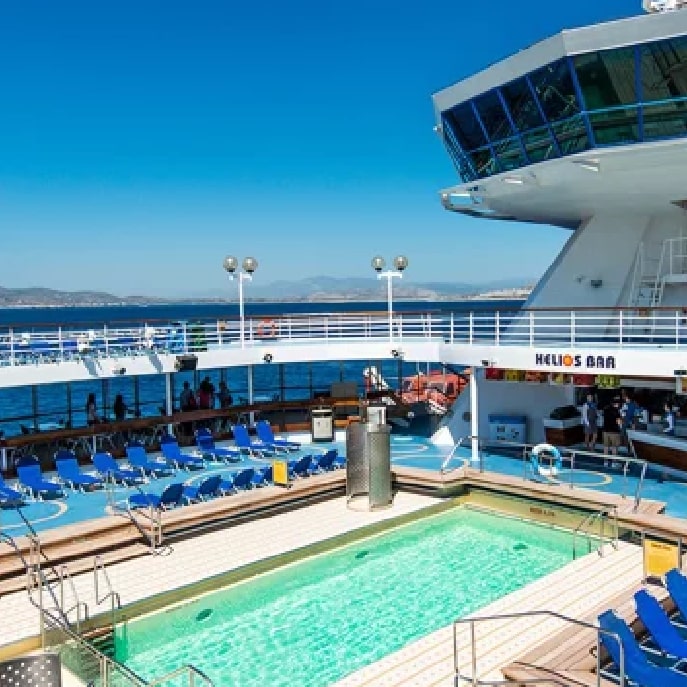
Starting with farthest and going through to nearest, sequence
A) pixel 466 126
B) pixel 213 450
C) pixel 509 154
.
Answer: pixel 466 126, pixel 213 450, pixel 509 154

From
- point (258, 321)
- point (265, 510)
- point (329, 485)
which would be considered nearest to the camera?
point (265, 510)

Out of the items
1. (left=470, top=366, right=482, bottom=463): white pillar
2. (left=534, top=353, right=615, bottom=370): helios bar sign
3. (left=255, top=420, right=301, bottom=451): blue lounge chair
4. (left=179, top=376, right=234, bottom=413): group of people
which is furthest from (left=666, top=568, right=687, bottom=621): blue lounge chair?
(left=179, top=376, right=234, bottom=413): group of people

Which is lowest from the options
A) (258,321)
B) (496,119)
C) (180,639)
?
(180,639)

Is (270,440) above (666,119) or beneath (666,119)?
beneath

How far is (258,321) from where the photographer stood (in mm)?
21062

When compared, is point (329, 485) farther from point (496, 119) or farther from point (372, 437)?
point (496, 119)

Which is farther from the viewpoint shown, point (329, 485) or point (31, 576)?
point (329, 485)

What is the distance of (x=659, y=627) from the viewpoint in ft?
23.2

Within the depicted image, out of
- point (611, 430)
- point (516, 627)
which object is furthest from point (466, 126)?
point (516, 627)

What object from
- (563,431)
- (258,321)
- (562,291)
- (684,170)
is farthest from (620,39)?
(258,321)

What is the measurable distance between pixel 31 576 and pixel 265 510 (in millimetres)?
4329

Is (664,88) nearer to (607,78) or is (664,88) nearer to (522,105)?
(607,78)

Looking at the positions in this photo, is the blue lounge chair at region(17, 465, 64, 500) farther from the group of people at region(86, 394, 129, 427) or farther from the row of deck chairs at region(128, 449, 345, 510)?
the group of people at region(86, 394, 129, 427)

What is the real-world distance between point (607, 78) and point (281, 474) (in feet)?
32.5
